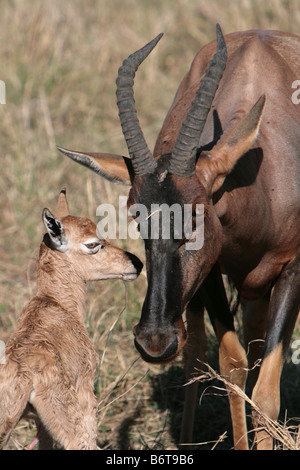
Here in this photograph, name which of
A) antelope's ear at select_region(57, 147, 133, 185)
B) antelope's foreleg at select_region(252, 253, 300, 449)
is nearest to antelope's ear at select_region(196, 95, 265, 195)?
antelope's ear at select_region(57, 147, 133, 185)

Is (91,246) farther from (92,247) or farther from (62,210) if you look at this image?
(62,210)

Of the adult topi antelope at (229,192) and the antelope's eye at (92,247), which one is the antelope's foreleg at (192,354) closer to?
the adult topi antelope at (229,192)

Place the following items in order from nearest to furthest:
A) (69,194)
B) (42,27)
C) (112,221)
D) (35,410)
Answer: (35,410) → (112,221) → (69,194) → (42,27)

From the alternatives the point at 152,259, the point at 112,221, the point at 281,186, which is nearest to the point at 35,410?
the point at 152,259

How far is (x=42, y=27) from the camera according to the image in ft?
38.2

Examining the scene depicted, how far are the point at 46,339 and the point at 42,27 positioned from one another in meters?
8.09

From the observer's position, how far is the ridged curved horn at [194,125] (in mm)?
4582

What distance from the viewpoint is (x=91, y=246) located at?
→ 505cm

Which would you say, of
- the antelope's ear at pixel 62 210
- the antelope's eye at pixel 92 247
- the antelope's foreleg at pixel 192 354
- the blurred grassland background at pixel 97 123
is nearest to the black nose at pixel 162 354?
the antelope's eye at pixel 92 247

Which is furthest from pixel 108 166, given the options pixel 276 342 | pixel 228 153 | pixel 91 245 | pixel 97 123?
pixel 97 123

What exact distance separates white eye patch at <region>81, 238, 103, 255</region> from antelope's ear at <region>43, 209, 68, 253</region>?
0.12 metres

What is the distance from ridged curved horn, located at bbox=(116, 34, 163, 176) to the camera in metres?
4.66

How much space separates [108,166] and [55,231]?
0.51 metres
